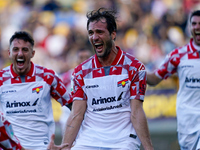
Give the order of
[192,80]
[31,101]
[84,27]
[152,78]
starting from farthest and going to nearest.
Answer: [84,27] < [152,78] < [192,80] < [31,101]

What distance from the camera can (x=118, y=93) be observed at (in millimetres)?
4852

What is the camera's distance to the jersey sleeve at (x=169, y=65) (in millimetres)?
6570

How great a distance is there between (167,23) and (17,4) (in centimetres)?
524

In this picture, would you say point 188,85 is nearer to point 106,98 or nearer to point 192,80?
point 192,80

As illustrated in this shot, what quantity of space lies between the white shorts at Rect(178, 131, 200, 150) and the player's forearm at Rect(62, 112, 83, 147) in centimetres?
210

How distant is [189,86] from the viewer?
626 cm

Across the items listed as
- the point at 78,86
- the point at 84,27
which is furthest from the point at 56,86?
the point at 84,27

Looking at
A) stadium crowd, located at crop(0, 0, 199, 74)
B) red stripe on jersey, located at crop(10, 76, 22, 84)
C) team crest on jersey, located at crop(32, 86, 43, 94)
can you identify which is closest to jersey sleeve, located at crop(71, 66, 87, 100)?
team crest on jersey, located at crop(32, 86, 43, 94)

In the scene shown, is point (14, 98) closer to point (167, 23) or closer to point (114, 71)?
point (114, 71)

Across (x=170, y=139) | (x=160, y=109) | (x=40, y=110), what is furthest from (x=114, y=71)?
(x=160, y=109)

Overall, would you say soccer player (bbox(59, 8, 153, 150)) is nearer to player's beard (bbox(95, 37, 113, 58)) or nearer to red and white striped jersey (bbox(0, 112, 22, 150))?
player's beard (bbox(95, 37, 113, 58))

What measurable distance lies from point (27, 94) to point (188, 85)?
233cm

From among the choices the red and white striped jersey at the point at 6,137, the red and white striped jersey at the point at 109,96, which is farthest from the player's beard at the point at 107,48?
the red and white striped jersey at the point at 6,137

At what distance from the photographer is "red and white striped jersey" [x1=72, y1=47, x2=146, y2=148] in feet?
15.5
